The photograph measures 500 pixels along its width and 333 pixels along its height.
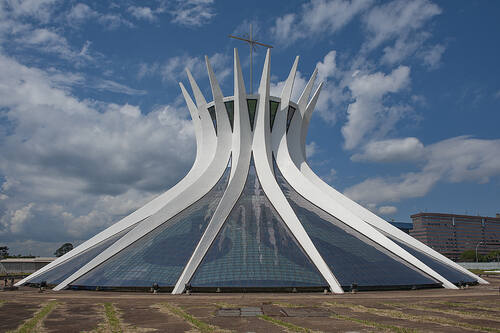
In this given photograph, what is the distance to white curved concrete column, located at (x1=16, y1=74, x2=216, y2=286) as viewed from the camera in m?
27.0

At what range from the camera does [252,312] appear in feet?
44.3

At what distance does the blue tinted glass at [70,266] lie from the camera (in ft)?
74.6

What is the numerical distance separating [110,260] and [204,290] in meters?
7.03

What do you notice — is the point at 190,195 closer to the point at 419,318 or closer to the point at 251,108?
the point at 251,108

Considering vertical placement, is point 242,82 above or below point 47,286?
above

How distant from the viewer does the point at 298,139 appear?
32.1 m

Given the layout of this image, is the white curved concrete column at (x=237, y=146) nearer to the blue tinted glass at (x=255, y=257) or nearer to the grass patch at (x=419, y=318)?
the blue tinted glass at (x=255, y=257)

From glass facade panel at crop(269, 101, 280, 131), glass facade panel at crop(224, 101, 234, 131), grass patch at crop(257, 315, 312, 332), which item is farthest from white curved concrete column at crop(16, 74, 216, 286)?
grass patch at crop(257, 315, 312, 332)

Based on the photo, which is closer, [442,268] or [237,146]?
[442,268]

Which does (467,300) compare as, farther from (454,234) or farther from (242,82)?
(454,234)

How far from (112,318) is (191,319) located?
279 centimetres

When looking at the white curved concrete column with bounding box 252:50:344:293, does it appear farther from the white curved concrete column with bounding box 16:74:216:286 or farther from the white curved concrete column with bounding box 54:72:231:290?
the white curved concrete column with bounding box 16:74:216:286

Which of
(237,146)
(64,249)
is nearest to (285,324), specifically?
(237,146)

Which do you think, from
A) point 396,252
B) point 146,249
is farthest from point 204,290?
point 396,252
